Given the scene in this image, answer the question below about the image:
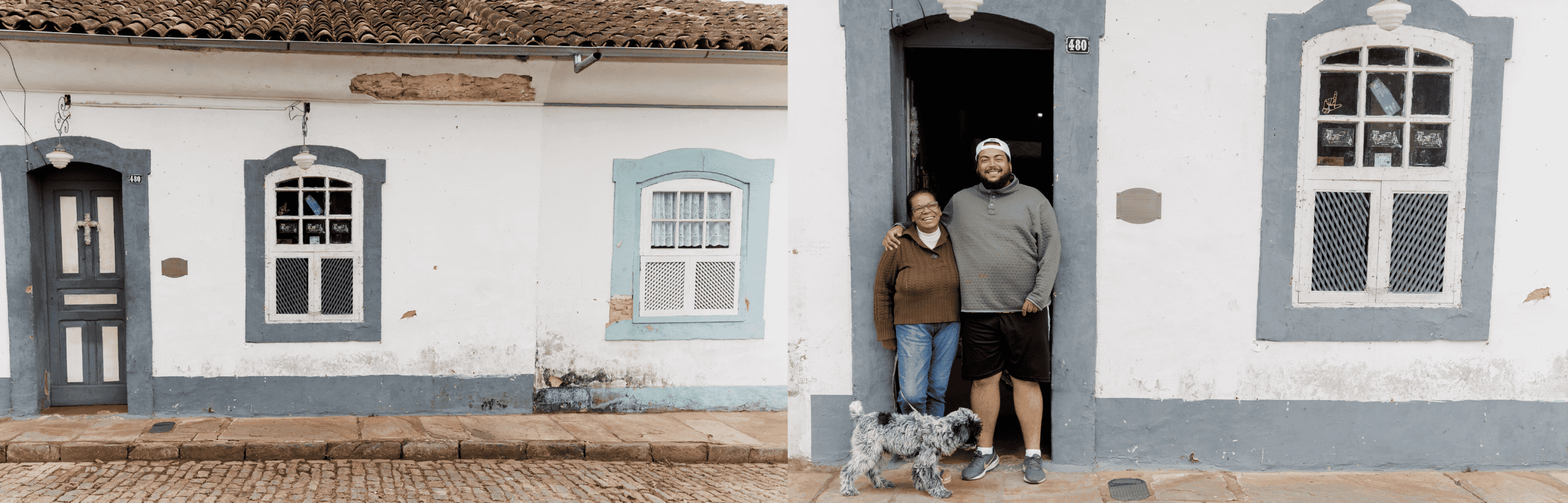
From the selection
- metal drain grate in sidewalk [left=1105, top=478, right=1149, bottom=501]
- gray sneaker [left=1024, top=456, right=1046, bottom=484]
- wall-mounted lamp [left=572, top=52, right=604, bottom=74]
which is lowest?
metal drain grate in sidewalk [left=1105, top=478, right=1149, bottom=501]

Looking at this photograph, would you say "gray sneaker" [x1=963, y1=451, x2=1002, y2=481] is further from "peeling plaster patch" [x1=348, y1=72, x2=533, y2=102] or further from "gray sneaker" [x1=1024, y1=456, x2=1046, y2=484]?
"peeling plaster patch" [x1=348, y1=72, x2=533, y2=102]

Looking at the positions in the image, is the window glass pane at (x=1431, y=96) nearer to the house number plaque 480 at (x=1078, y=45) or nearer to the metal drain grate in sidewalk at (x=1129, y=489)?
the house number plaque 480 at (x=1078, y=45)

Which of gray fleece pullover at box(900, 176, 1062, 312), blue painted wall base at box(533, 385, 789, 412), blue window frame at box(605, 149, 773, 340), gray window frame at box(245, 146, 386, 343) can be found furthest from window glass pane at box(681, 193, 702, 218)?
gray fleece pullover at box(900, 176, 1062, 312)

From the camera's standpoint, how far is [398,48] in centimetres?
675

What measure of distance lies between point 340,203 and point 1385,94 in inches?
283

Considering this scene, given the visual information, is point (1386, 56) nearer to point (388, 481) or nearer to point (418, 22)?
point (388, 481)

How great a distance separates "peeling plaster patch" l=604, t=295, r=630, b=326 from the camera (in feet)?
25.0

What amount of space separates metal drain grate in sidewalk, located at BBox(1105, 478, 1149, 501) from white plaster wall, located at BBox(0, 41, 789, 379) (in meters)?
3.92

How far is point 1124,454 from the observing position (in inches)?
197

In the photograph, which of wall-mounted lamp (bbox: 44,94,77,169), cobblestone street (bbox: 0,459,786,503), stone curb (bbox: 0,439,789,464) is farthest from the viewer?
wall-mounted lamp (bbox: 44,94,77,169)

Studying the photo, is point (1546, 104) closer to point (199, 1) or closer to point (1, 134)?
point (199, 1)

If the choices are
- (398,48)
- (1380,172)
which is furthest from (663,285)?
(1380,172)

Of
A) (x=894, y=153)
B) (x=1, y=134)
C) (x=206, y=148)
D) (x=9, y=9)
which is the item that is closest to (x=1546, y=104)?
(x=894, y=153)

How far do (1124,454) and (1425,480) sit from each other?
153 cm
